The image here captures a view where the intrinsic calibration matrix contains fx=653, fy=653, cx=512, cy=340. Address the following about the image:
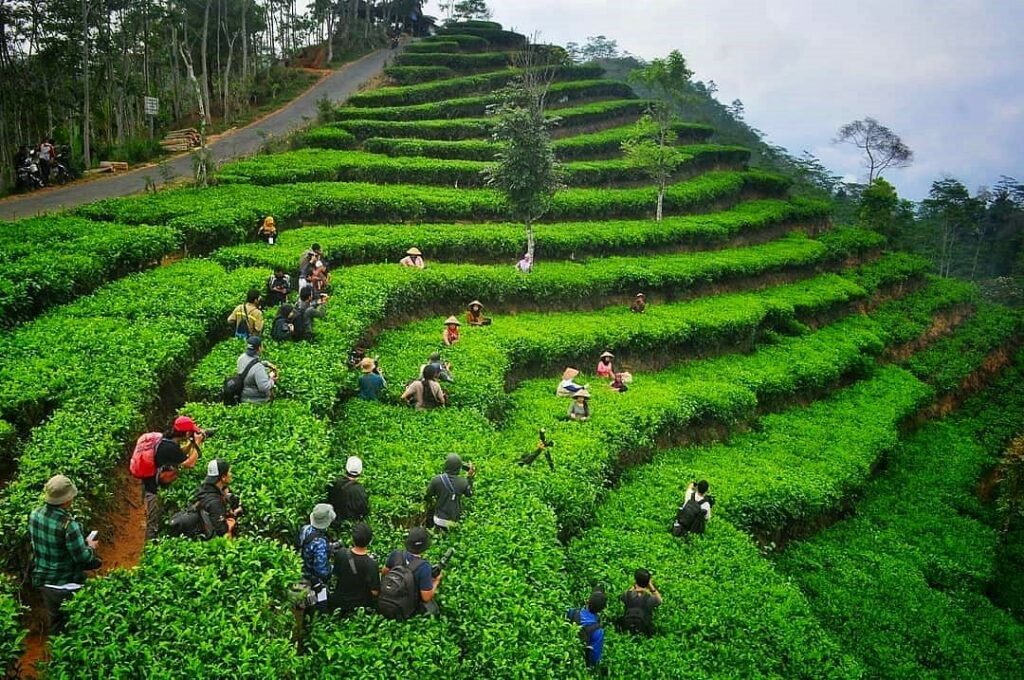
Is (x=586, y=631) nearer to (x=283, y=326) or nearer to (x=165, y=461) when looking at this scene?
(x=165, y=461)

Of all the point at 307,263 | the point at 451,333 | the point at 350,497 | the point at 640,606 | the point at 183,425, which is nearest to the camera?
the point at 183,425

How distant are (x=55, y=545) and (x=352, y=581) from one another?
2907mm

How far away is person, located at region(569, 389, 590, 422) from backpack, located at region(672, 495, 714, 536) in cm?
321

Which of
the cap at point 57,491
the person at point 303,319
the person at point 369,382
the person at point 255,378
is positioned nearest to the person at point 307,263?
the person at point 303,319

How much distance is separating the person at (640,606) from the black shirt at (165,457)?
21.0ft

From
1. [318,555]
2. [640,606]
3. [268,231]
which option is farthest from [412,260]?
[318,555]

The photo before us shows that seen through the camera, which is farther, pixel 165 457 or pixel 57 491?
pixel 165 457

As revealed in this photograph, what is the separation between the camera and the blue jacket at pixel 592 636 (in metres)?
8.30

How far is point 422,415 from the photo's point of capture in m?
12.1

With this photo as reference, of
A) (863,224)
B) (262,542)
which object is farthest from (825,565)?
(863,224)

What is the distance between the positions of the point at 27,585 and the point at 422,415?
6276mm

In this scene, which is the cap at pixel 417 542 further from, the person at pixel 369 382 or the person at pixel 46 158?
the person at pixel 46 158

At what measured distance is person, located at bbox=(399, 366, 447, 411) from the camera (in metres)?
12.5

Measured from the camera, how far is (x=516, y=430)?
1377cm
